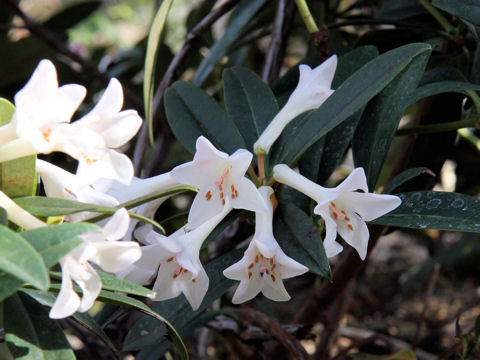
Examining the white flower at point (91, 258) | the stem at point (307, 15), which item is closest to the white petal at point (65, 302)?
the white flower at point (91, 258)

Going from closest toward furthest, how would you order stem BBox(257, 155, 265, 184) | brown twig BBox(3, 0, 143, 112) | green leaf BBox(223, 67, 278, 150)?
stem BBox(257, 155, 265, 184) → green leaf BBox(223, 67, 278, 150) → brown twig BBox(3, 0, 143, 112)

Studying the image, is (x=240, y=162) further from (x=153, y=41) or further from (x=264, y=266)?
(x=153, y=41)

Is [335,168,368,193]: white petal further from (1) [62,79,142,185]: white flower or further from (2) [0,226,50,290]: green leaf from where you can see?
(2) [0,226,50,290]: green leaf

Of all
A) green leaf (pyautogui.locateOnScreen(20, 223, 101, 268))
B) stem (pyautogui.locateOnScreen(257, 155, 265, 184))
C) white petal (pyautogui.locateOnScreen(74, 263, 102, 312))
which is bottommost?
stem (pyautogui.locateOnScreen(257, 155, 265, 184))

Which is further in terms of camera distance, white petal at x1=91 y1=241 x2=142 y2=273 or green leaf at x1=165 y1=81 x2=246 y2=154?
green leaf at x1=165 y1=81 x2=246 y2=154

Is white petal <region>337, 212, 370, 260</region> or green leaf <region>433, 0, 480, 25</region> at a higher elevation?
green leaf <region>433, 0, 480, 25</region>

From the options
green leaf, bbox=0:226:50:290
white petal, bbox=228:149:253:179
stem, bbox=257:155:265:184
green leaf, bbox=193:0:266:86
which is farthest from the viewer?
green leaf, bbox=193:0:266:86

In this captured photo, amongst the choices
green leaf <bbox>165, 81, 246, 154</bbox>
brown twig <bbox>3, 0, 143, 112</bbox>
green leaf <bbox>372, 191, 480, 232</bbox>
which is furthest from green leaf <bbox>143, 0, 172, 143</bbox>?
brown twig <bbox>3, 0, 143, 112</bbox>
